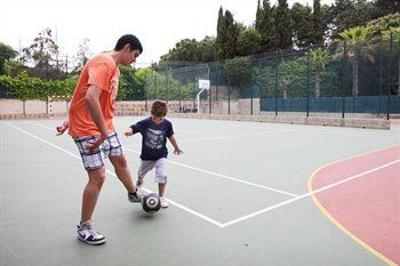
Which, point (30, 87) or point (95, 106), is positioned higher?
point (30, 87)

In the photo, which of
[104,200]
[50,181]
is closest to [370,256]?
[104,200]

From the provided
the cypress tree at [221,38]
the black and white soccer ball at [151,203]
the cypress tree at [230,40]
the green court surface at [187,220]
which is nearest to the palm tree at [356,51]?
the green court surface at [187,220]

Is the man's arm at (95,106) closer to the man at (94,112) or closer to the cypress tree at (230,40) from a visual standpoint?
the man at (94,112)

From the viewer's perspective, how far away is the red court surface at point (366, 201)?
3.92 metres

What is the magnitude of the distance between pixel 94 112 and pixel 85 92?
1.11ft

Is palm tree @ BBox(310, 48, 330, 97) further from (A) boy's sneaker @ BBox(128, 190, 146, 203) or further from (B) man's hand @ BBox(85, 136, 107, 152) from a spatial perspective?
(B) man's hand @ BBox(85, 136, 107, 152)

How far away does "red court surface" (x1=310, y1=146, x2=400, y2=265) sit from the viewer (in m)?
3.92

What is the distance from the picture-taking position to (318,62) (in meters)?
24.1

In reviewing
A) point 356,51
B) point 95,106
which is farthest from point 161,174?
point 356,51

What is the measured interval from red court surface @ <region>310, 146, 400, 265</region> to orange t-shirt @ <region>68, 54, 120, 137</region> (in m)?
2.60

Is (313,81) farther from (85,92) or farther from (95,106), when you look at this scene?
(95,106)

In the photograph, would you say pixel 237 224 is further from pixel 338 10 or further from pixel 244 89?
pixel 338 10

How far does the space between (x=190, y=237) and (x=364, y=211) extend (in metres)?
2.22

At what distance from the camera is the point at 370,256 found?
350 centimetres
